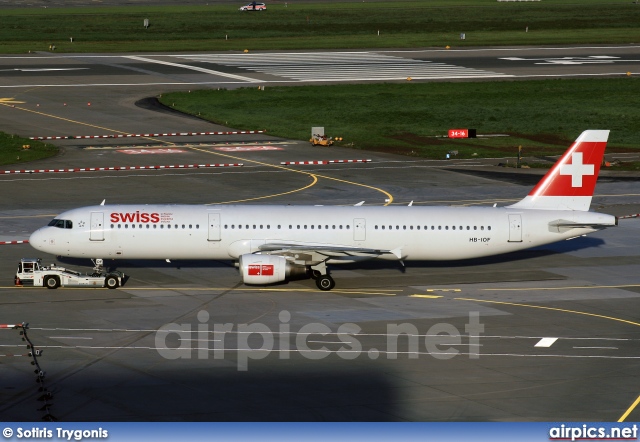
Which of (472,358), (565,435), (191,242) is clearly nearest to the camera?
(565,435)

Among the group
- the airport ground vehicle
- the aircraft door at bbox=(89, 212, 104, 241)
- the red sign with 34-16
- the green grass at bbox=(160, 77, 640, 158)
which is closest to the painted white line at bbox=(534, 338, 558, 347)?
the airport ground vehicle

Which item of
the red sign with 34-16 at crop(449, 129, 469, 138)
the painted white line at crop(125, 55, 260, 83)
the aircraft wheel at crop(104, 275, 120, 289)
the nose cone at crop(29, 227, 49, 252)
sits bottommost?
the aircraft wheel at crop(104, 275, 120, 289)

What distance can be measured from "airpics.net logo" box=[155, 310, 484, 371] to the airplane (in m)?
7.34

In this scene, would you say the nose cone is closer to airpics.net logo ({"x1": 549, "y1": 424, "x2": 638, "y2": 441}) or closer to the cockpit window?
the cockpit window

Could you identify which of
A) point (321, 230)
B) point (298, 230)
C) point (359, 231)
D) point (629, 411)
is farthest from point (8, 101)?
point (629, 411)

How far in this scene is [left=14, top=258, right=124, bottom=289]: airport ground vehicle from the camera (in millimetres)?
59062

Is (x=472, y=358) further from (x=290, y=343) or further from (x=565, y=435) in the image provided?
(x=565, y=435)

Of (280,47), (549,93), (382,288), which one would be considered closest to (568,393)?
(382,288)

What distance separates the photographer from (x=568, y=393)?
43031 millimetres

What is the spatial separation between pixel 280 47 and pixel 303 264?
129 metres

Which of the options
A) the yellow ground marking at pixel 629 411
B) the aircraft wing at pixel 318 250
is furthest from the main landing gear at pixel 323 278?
the yellow ground marking at pixel 629 411

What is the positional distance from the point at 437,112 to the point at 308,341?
260 ft

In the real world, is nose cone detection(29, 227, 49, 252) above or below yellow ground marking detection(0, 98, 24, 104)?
below

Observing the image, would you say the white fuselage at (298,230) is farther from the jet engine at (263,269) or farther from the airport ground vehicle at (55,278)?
the jet engine at (263,269)
